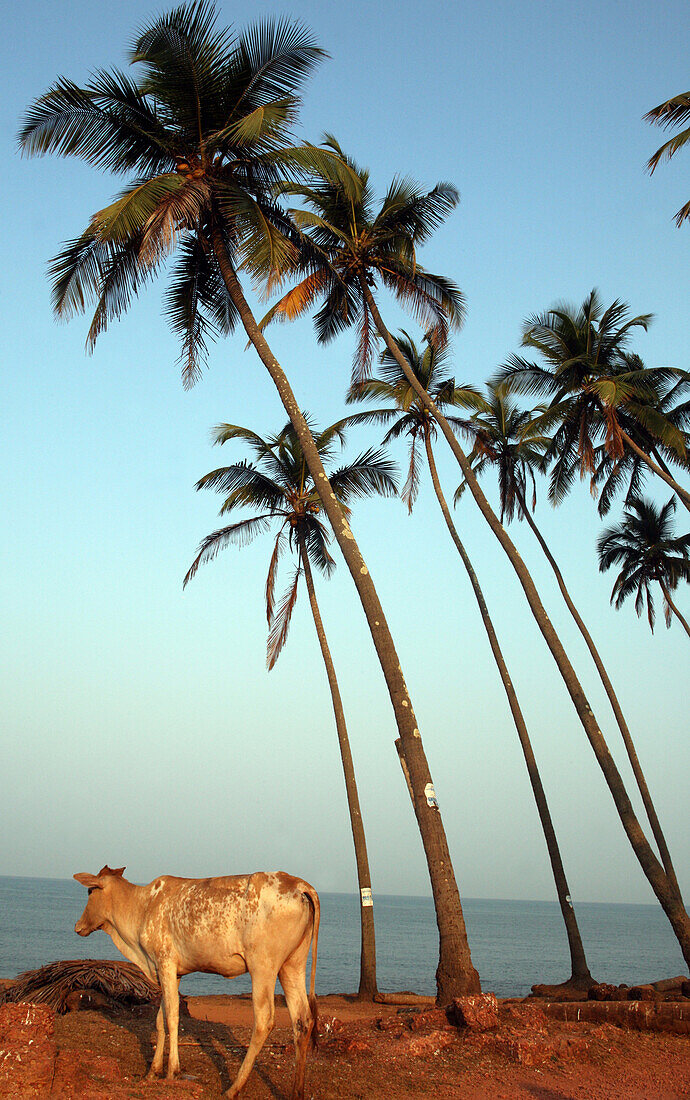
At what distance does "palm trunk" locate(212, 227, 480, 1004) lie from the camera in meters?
11.8

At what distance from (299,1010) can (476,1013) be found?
2.79 m

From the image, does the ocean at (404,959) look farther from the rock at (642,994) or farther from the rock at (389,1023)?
the rock at (389,1023)

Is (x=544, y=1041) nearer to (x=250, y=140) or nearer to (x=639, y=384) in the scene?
(x=250, y=140)

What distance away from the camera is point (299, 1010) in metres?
7.67

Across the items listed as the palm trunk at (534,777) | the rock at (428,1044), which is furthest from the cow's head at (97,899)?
the palm trunk at (534,777)

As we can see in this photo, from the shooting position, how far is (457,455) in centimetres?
1892

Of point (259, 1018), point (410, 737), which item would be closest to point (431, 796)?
point (410, 737)

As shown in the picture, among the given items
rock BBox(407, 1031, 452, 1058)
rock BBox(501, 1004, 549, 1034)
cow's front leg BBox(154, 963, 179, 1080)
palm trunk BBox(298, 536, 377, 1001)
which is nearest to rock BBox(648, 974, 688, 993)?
palm trunk BBox(298, 536, 377, 1001)

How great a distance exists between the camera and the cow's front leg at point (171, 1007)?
7586 millimetres

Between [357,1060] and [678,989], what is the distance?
517 inches

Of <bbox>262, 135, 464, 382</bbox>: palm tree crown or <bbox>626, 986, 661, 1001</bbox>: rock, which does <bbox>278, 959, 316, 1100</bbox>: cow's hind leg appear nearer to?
<bbox>626, 986, 661, 1001</bbox>: rock

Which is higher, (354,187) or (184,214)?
(354,187)

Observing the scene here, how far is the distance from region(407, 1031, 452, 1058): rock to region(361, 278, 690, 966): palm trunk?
8760 mm

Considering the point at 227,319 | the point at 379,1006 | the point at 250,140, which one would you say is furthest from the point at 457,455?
the point at 379,1006
